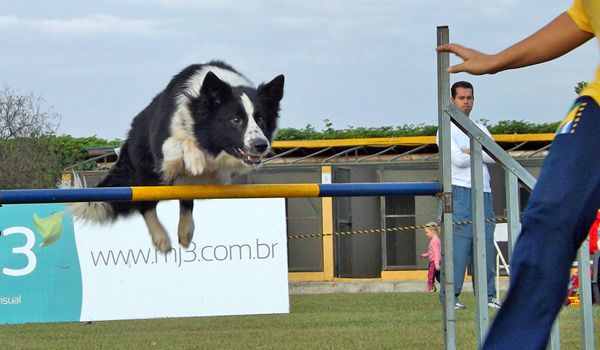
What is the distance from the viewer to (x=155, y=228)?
581 cm

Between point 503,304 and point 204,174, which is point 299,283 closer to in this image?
point 204,174

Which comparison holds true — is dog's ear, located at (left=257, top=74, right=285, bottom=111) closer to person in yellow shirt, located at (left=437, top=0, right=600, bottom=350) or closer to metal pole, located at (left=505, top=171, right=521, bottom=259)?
metal pole, located at (left=505, top=171, right=521, bottom=259)

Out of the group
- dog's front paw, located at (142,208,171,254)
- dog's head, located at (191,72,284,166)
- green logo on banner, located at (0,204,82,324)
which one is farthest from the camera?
green logo on banner, located at (0,204,82,324)

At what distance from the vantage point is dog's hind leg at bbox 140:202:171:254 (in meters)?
5.80

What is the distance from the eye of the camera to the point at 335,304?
13.0m

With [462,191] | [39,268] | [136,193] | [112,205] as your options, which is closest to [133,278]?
[39,268]

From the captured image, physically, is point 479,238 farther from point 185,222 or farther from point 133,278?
point 133,278

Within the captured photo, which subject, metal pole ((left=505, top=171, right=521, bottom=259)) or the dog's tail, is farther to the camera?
the dog's tail

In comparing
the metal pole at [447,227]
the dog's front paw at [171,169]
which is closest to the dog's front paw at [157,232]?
the dog's front paw at [171,169]

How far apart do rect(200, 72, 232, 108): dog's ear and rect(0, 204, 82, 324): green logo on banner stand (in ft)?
22.5

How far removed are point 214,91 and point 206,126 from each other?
175 millimetres

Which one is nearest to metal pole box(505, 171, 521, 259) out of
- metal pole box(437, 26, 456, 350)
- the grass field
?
metal pole box(437, 26, 456, 350)

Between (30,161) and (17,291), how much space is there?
1.51m

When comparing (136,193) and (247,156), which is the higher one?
(247,156)
